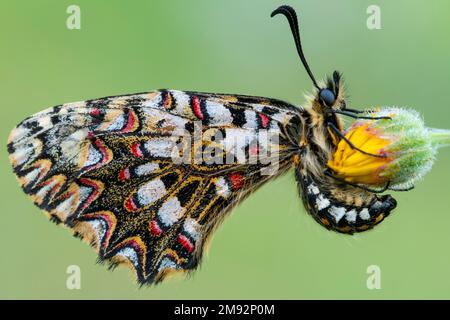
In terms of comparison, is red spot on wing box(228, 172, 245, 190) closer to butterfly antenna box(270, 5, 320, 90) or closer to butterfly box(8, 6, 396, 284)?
butterfly box(8, 6, 396, 284)

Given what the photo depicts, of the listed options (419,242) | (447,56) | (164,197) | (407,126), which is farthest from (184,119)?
(447,56)

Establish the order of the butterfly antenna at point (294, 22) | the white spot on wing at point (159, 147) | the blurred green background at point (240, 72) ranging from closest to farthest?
the butterfly antenna at point (294, 22), the white spot on wing at point (159, 147), the blurred green background at point (240, 72)

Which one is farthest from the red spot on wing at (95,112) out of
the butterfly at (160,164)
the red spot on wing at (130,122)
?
the red spot on wing at (130,122)

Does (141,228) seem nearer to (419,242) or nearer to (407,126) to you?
(407,126)

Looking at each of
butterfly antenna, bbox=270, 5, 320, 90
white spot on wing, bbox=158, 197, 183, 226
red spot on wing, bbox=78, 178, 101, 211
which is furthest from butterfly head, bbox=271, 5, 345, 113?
red spot on wing, bbox=78, 178, 101, 211

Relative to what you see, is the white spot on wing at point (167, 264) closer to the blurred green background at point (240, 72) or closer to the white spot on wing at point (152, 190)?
the white spot on wing at point (152, 190)

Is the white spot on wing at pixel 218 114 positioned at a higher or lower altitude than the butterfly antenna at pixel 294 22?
lower

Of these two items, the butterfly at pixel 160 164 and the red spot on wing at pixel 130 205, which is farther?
the red spot on wing at pixel 130 205
